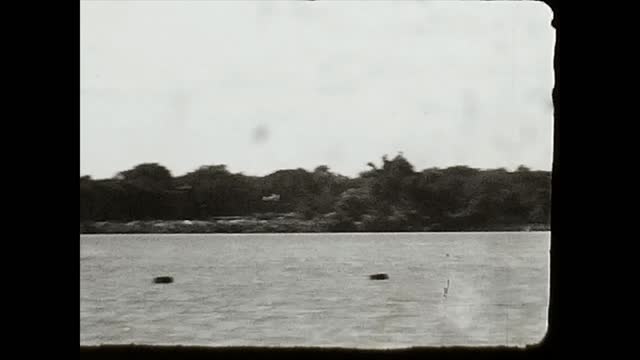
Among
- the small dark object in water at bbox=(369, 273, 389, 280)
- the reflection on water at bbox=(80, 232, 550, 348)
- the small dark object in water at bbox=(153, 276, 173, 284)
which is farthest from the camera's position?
the small dark object in water at bbox=(153, 276, 173, 284)

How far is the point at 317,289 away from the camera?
3625cm

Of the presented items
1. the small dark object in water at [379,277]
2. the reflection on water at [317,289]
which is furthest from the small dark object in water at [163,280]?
the small dark object in water at [379,277]

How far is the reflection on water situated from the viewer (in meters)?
23.1

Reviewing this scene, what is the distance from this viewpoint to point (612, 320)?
2.01 metres

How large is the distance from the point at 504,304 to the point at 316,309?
9.11 m

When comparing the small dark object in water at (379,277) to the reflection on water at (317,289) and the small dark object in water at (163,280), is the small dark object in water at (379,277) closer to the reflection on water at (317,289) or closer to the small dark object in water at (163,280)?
the reflection on water at (317,289)

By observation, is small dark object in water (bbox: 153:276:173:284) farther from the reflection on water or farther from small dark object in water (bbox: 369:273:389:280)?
small dark object in water (bbox: 369:273:389:280)

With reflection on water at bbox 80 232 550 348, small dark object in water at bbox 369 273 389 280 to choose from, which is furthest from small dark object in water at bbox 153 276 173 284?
small dark object in water at bbox 369 273 389 280

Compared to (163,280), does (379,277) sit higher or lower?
higher

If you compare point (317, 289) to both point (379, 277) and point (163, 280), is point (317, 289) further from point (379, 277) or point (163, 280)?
point (163, 280)

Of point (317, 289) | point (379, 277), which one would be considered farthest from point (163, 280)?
point (379, 277)

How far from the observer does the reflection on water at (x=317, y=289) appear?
23.1 metres

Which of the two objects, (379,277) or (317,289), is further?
(379,277)
